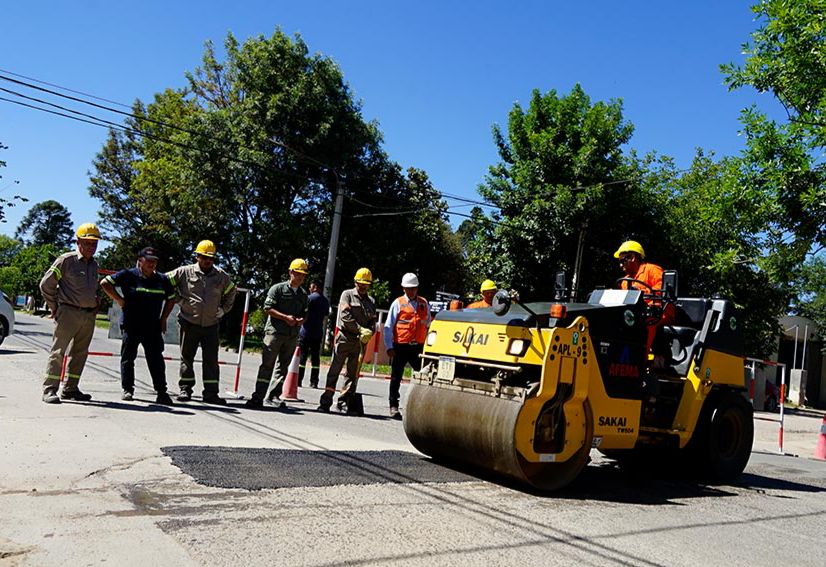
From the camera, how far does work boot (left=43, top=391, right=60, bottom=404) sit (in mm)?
7574

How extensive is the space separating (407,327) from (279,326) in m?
1.65

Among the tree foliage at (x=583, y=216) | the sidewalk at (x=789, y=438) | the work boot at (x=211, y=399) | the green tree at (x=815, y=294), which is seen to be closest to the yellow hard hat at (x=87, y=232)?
the work boot at (x=211, y=399)

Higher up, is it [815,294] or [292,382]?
[815,294]

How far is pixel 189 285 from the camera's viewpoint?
8656 mm

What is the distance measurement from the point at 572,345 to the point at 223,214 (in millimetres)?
26539

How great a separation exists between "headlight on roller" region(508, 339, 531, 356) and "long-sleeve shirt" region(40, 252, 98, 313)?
4831 mm

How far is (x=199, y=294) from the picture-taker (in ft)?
28.4

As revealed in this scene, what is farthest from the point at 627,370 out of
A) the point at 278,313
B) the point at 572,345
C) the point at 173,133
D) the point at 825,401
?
the point at 825,401

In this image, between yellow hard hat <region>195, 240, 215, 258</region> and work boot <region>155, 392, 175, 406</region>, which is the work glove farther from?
work boot <region>155, 392, 175, 406</region>

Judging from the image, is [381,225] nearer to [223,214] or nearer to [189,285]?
[223,214]

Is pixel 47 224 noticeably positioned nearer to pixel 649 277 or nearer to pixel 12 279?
pixel 12 279

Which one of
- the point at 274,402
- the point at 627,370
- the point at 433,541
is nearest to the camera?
the point at 433,541

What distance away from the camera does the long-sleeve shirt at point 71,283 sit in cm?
763

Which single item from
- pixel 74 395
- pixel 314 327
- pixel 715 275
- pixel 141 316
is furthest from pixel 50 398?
pixel 715 275
